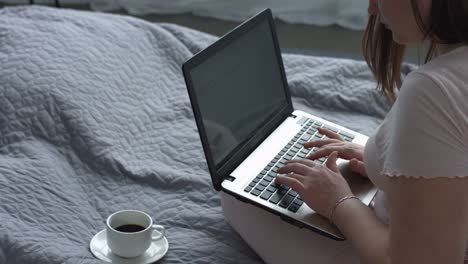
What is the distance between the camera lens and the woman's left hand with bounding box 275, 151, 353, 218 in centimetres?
120

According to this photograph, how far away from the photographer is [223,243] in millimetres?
1343

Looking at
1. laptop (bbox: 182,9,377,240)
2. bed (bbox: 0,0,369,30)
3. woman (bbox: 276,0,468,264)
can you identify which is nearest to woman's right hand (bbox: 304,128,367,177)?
laptop (bbox: 182,9,377,240)

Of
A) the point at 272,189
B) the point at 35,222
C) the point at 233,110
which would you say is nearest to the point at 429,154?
the point at 272,189

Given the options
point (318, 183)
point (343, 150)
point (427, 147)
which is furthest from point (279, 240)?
point (427, 147)

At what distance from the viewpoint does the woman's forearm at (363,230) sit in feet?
3.48

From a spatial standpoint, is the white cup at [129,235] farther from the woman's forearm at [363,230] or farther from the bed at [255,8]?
the bed at [255,8]

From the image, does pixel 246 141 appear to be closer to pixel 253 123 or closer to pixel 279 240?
pixel 253 123

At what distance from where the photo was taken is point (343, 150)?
1400 millimetres

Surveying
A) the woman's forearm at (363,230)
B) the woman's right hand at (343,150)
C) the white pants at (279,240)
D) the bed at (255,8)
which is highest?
the woman's forearm at (363,230)

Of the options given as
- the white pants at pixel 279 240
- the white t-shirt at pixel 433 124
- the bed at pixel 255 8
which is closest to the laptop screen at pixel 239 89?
the white pants at pixel 279 240

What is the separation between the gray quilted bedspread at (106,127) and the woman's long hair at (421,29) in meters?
0.40

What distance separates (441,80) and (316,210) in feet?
1.15

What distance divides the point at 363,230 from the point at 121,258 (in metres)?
0.43

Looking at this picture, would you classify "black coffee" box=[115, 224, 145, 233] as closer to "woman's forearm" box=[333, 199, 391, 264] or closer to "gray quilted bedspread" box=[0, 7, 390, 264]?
"gray quilted bedspread" box=[0, 7, 390, 264]
